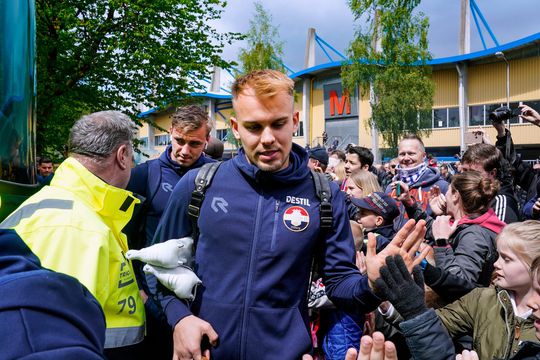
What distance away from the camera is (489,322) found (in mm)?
2551

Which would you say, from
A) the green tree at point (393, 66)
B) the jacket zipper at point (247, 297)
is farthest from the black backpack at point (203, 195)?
the green tree at point (393, 66)

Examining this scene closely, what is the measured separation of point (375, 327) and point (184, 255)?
156 centimetres

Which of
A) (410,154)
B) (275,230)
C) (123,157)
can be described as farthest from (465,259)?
(410,154)

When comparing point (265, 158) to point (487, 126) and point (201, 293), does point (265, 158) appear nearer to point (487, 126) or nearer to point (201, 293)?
point (201, 293)

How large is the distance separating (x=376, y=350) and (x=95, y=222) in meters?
1.07

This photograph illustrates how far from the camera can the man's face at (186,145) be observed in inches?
151

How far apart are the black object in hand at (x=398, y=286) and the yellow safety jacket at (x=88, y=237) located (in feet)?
3.33

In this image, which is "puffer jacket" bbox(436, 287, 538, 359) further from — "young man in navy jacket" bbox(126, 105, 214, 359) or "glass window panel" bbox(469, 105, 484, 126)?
"glass window panel" bbox(469, 105, 484, 126)

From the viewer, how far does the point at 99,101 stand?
1497 centimetres

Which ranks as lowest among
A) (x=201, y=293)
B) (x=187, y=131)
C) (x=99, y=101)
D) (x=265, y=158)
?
(x=201, y=293)

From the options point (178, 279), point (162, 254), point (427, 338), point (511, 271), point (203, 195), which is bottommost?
point (427, 338)

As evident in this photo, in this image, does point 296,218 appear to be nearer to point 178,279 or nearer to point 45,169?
point 178,279

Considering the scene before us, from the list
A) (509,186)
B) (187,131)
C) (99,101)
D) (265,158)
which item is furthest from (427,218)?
(99,101)

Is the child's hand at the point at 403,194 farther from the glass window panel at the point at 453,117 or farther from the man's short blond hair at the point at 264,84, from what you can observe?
the glass window panel at the point at 453,117
